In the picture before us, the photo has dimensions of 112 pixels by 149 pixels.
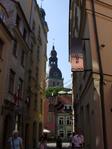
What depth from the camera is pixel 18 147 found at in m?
10.5

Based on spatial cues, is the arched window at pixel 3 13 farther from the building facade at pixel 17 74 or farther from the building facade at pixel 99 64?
the building facade at pixel 99 64

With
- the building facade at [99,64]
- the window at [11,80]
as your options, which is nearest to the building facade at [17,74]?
the window at [11,80]

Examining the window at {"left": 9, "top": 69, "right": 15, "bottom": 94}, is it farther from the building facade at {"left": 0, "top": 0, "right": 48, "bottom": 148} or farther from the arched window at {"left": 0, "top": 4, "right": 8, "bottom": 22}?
the arched window at {"left": 0, "top": 4, "right": 8, "bottom": 22}

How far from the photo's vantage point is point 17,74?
19.8 meters

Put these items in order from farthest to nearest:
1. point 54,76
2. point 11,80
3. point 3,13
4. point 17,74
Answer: point 54,76 → point 17,74 → point 11,80 → point 3,13

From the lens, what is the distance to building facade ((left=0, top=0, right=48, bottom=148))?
1678cm

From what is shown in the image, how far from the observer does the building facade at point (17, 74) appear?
1678 centimetres

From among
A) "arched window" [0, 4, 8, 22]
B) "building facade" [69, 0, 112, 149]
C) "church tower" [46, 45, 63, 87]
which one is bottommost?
"building facade" [69, 0, 112, 149]

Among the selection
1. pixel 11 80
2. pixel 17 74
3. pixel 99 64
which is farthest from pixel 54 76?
pixel 99 64

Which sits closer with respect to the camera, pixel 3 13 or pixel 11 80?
pixel 3 13

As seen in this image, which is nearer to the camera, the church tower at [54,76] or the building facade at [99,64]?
the building facade at [99,64]

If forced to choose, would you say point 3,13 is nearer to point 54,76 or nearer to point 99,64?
point 99,64

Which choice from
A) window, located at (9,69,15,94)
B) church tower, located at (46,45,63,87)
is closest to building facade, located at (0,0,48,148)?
window, located at (9,69,15,94)

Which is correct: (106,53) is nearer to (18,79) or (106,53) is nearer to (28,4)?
(18,79)
